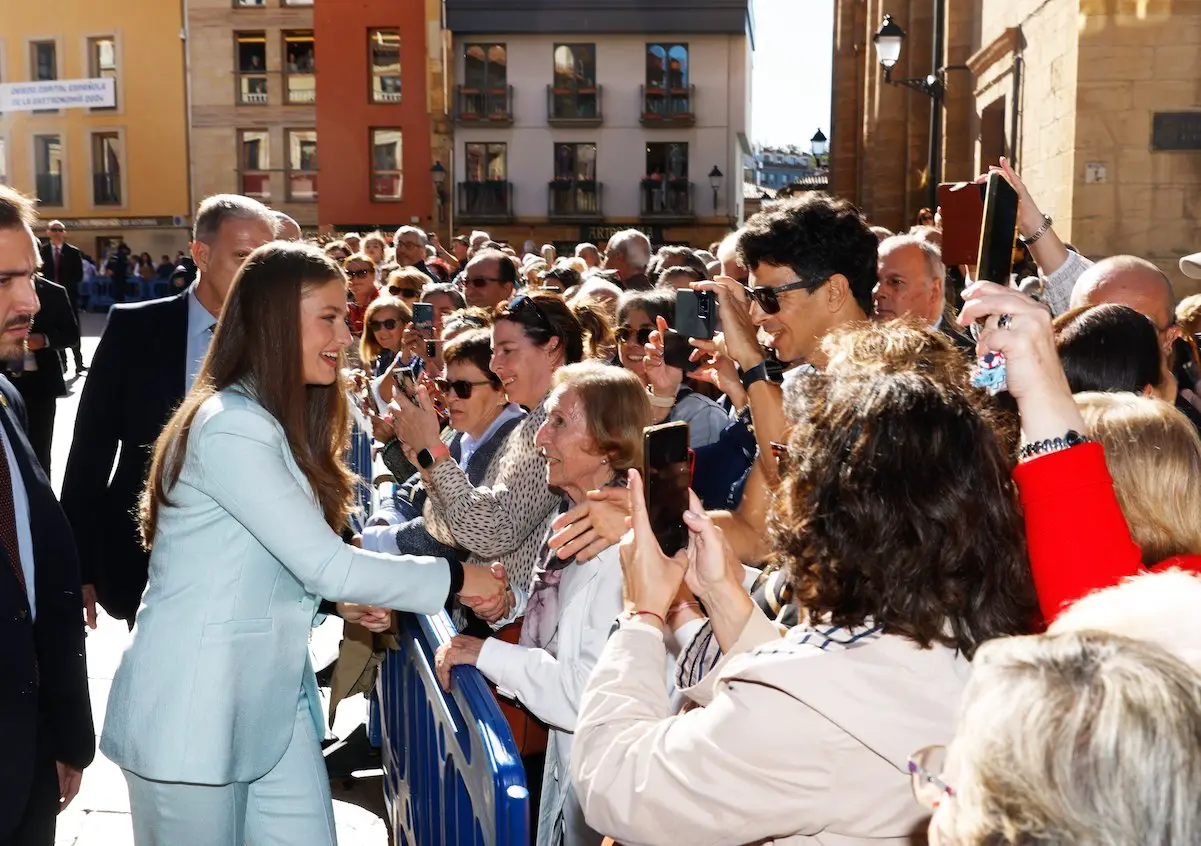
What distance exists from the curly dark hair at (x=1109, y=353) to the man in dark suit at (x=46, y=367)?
7181 millimetres

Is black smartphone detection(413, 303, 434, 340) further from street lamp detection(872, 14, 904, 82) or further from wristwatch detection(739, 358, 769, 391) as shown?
street lamp detection(872, 14, 904, 82)

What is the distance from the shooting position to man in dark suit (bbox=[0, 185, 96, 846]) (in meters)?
2.58

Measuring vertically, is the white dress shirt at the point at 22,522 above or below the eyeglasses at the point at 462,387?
below

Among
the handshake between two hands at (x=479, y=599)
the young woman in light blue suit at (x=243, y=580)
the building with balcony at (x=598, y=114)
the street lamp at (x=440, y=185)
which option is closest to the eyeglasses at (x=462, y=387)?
the handshake between two hands at (x=479, y=599)

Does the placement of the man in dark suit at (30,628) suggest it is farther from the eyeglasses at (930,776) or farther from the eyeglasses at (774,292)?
the eyeglasses at (930,776)

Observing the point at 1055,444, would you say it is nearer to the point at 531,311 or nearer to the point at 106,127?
the point at 531,311

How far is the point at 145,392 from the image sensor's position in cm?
404

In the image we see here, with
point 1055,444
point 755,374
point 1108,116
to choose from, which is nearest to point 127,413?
point 755,374

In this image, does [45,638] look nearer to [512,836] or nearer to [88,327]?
[512,836]

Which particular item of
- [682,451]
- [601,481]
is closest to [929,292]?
[601,481]

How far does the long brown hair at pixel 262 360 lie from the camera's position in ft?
9.31

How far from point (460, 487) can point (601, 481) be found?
1.91 feet

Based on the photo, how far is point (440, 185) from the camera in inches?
1486

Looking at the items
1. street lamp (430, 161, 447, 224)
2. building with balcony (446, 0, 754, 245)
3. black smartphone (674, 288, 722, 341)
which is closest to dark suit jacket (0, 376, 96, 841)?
black smartphone (674, 288, 722, 341)
